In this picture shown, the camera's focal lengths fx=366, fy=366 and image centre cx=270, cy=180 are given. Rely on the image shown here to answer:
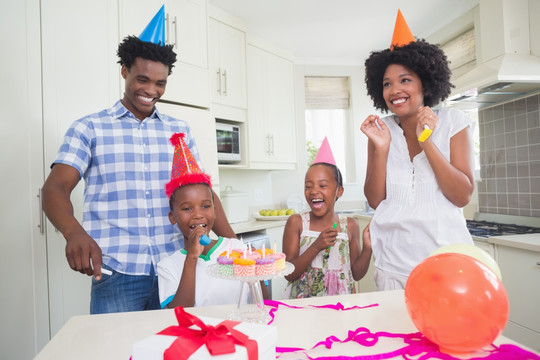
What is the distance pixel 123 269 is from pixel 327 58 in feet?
11.7

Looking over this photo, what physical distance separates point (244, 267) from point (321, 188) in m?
0.82

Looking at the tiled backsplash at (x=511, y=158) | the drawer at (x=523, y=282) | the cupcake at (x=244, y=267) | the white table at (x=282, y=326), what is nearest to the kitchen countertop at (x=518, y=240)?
the drawer at (x=523, y=282)

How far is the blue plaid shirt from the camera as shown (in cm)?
131

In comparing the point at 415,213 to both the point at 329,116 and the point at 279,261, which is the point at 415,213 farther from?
the point at 329,116

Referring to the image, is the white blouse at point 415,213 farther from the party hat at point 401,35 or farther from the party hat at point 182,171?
the party hat at point 182,171

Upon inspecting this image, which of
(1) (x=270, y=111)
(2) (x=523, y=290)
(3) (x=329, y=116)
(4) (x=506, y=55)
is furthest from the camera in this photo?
(3) (x=329, y=116)

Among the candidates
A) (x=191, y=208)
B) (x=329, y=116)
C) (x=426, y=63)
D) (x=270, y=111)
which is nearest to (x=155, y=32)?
(x=191, y=208)

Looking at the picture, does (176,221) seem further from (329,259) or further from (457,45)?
(457,45)

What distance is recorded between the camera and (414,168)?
1212mm

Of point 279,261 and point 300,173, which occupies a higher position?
point 300,173

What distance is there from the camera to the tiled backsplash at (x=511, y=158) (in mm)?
2375

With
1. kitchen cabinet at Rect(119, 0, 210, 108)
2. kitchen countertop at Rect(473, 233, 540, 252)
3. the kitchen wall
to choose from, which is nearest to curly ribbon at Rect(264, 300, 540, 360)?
kitchen countertop at Rect(473, 233, 540, 252)

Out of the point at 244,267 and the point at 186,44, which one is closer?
the point at 244,267

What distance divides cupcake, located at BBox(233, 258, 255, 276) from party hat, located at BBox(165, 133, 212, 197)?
499mm
